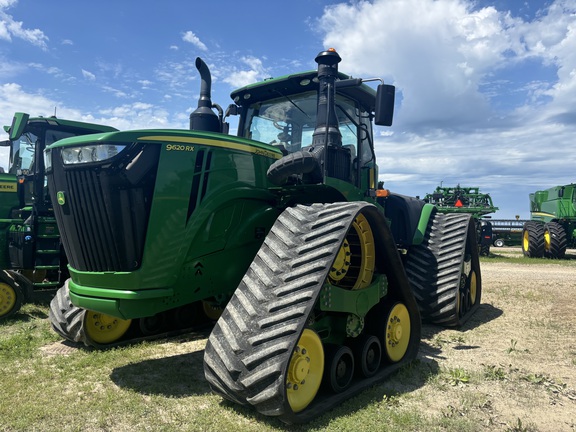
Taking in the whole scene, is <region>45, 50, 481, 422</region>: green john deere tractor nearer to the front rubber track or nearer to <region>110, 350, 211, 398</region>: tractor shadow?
the front rubber track

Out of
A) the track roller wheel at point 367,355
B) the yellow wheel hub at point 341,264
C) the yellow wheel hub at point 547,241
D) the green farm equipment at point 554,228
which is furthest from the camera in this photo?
the yellow wheel hub at point 547,241

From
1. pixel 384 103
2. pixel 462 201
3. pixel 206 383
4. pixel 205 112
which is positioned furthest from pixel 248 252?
pixel 462 201

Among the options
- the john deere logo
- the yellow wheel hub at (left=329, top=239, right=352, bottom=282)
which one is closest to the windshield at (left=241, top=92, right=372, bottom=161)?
the yellow wheel hub at (left=329, top=239, right=352, bottom=282)

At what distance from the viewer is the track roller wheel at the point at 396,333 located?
14.9 feet

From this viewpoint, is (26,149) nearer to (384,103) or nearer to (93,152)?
(93,152)

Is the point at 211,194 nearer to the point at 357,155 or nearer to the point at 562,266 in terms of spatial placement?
the point at 357,155

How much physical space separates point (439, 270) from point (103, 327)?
14.3 feet

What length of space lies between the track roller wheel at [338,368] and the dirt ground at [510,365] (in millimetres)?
578

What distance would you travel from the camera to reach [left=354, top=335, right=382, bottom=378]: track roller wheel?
411cm

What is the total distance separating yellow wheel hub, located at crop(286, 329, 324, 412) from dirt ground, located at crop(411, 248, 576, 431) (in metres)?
0.95

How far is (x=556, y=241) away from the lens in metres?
18.2

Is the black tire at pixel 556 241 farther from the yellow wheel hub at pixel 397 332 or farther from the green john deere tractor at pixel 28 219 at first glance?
the green john deere tractor at pixel 28 219

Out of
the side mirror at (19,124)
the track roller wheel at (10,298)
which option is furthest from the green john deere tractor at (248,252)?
Result: the side mirror at (19,124)

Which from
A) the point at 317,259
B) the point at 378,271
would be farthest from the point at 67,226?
the point at 378,271
